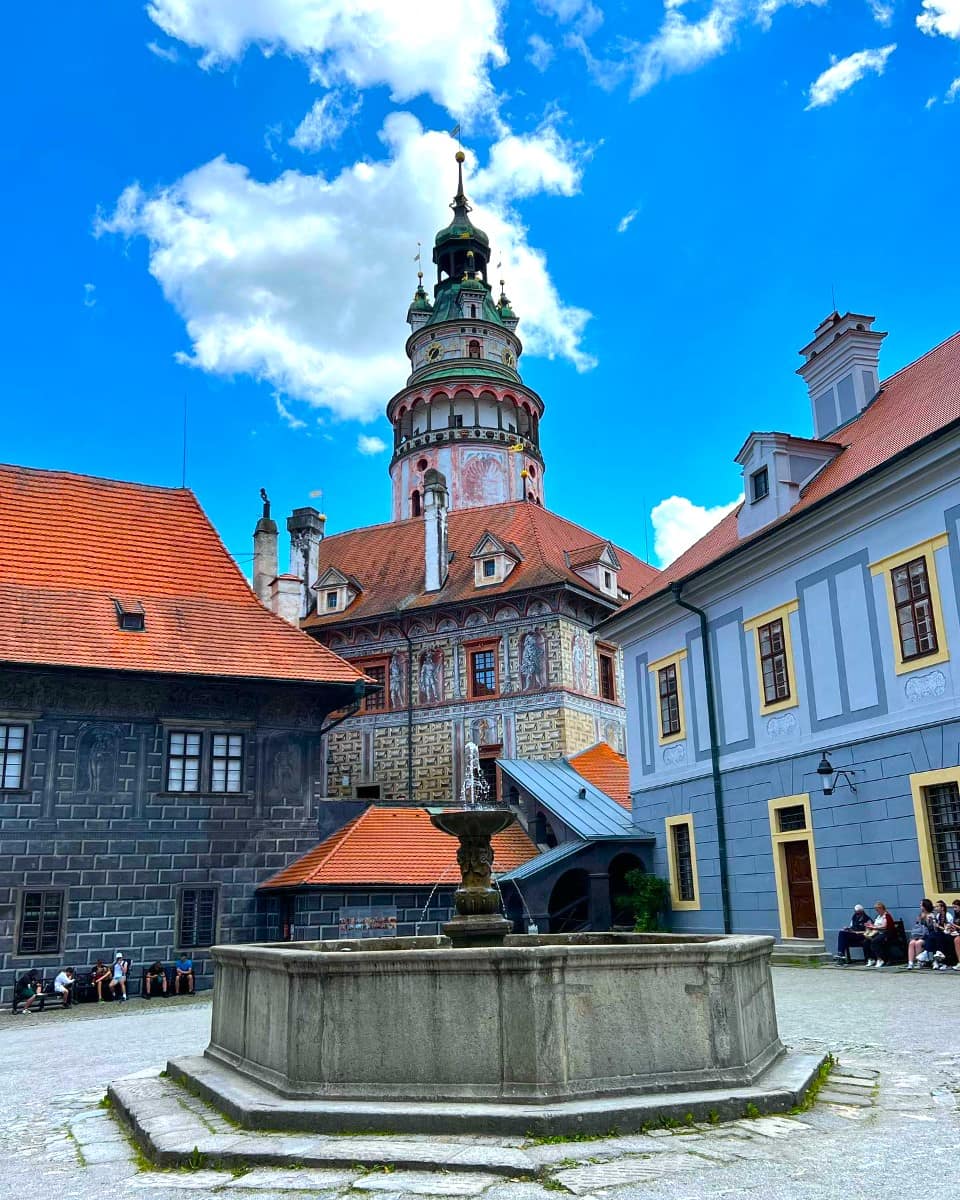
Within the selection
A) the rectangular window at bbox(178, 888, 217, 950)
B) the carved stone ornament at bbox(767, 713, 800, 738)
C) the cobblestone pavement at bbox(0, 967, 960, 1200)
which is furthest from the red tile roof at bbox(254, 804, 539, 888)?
the cobblestone pavement at bbox(0, 967, 960, 1200)

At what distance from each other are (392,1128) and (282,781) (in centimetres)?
1831

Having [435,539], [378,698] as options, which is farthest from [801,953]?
[435,539]

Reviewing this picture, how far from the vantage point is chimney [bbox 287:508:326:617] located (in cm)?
3838

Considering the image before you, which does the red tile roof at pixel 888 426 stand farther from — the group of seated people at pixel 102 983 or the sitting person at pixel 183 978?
the group of seated people at pixel 102 983

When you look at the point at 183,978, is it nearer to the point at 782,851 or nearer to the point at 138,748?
the point at 138,748

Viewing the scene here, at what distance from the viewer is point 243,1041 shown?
325 inches

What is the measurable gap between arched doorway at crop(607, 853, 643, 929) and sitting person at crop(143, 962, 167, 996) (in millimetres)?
9297

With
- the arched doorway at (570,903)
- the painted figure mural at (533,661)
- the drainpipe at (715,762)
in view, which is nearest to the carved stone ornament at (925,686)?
the drainpipe at (715,762)

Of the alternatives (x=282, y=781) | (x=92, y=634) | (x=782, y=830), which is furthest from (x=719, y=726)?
(x=92, y=634)

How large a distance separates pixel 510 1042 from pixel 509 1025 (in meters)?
0.10

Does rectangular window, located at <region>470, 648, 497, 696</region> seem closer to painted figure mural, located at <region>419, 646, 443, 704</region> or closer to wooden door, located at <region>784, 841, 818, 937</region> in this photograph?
painted figure mural, located at <region>419, 646, 443, 704</region>

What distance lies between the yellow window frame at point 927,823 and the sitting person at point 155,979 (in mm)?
14171

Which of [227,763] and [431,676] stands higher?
[431,676]

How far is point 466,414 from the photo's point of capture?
46.5 m
